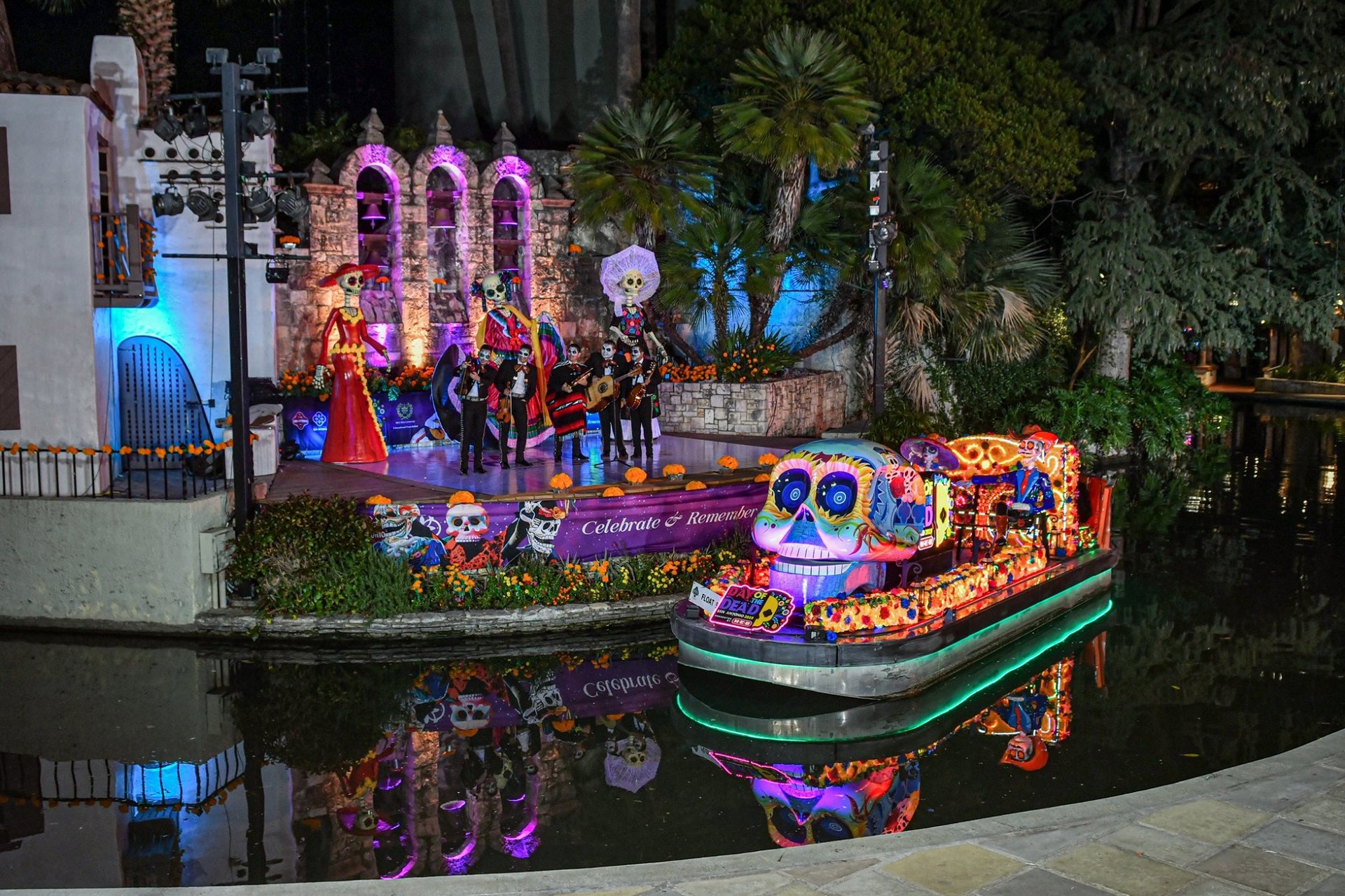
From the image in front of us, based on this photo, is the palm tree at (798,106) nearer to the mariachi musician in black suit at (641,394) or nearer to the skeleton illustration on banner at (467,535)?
the mariachi musician in black suit at (641,394)

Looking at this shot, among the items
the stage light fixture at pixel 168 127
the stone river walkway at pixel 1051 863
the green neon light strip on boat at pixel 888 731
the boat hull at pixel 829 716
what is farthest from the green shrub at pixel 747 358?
the stone river walkway at pixel 1051 863

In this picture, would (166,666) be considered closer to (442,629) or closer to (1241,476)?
(442,629)

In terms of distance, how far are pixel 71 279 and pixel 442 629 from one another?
6.05m

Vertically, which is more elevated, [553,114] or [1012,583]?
[553,114]

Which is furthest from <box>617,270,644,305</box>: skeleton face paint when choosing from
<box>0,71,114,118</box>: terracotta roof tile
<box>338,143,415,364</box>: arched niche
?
<box>0,71,114,118</box>: terracotta roof tile

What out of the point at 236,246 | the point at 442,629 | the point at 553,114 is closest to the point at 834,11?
the point at 553,114

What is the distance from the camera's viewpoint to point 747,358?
20.8 metres

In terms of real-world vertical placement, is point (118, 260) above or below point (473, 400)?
above

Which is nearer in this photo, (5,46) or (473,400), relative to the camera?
(473,400)

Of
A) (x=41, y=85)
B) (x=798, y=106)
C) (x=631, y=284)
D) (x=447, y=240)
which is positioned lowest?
(x=631, y=284)

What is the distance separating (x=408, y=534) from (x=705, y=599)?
3.59 meters

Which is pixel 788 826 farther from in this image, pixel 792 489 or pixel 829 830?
pixel 792 489

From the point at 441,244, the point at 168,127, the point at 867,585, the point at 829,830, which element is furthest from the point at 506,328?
the point at 829,830

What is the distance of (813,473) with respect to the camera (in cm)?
1162
